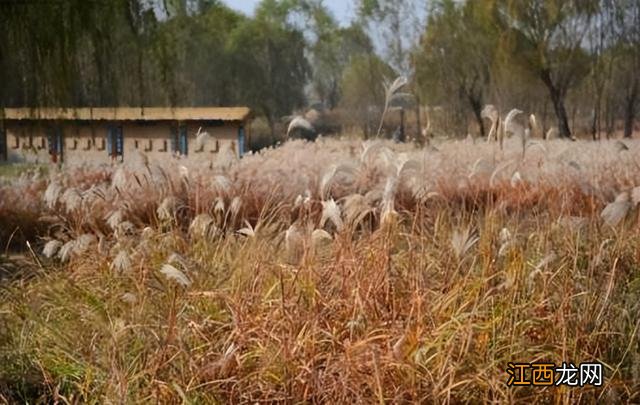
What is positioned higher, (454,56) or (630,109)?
(454,56)

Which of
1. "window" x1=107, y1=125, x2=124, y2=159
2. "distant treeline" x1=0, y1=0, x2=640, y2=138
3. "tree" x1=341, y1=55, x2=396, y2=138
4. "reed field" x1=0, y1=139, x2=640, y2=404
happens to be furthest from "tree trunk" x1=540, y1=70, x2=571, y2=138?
"reed field" x1=0, y1=139, x2=640, y2=404

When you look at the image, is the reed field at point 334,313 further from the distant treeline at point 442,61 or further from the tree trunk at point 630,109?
the tree trunk at point 630,109

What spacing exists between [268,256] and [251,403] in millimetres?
1098

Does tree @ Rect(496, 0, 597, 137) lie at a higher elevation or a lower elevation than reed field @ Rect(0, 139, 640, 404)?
higher

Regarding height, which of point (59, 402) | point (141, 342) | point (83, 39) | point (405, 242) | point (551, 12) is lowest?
point (59, 402)

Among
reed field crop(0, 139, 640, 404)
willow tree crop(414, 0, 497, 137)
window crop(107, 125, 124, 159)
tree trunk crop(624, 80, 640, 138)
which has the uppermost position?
willow tree crop(414, 0, 497, 137)

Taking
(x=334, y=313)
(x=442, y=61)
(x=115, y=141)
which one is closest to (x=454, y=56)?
(x=442, y=61)

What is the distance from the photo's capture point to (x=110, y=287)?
155 inches

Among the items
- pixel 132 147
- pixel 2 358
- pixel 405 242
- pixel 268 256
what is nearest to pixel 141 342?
pixel 2 358

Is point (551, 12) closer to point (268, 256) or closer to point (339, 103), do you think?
point (339, 103)

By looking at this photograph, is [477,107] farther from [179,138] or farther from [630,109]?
[179,138]

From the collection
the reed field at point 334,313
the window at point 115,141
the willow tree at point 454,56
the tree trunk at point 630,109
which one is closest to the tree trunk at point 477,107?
the willow tree at point 454,56

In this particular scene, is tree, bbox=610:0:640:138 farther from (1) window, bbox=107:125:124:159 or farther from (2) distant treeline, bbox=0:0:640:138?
(1) window, bbox=107:125:124:159

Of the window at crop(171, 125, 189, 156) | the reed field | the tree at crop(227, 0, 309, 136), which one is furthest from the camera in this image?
the tree at crop(227, 0, 309, 136)
